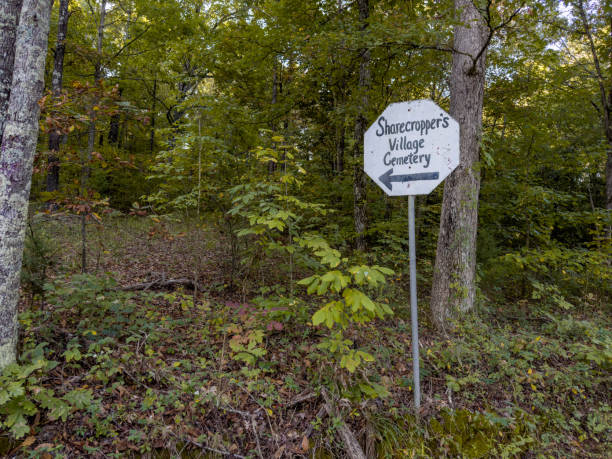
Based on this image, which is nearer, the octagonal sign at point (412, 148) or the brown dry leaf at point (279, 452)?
the brown dry leaf at point (279, 452)

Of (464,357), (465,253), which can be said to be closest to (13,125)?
(464,357)

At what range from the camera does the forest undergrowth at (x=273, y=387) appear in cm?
229

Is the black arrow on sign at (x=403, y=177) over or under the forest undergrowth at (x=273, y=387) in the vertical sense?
over

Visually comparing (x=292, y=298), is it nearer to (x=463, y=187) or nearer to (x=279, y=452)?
(x=279, y=452)

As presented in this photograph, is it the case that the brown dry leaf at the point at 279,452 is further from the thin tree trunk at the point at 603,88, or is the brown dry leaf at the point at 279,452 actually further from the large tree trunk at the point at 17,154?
the thin tree trunk at the point at 603,88

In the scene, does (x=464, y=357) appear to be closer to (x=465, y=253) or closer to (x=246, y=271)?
(x=465, y=253)

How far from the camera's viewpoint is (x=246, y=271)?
5.06 m

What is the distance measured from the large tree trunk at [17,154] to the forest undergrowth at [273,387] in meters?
0.45

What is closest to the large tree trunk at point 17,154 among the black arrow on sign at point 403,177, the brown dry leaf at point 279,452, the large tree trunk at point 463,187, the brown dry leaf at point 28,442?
the brown dry leaf at point 28,442

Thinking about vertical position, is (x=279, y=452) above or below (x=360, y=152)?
below

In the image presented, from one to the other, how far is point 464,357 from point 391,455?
1.52 meters

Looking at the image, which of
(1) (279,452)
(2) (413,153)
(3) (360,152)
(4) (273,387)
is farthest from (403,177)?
(3) (360,152)

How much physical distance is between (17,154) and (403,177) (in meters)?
3.11

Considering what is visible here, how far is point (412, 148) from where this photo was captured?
8.13 feet
